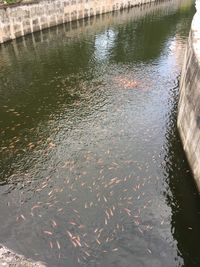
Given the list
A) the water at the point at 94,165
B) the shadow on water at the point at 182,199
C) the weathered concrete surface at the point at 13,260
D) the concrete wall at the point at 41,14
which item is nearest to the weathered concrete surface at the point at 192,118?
the shadow on water at the point at 182,199

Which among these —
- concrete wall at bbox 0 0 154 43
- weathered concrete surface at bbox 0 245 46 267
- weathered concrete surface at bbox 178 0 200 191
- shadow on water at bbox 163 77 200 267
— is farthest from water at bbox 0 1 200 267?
concrete wall at bbox 0 0 154 43

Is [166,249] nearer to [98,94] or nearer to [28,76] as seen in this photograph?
[98,94]

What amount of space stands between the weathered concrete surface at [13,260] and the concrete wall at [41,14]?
3096 centimetres

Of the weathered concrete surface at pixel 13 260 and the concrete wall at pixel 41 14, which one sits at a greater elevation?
the concrete wall at pixel 41 14

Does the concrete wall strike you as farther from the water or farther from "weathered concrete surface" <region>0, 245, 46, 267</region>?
"weathered concrete surface" <region>0, 245, 46, 267</region>

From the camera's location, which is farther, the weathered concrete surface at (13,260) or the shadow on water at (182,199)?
the shadow on water at (182,199)

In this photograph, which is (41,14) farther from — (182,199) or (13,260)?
(13,260)

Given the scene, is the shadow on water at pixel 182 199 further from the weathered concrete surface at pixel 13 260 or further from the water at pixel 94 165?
the weathered concrete surface at pixel 13 260

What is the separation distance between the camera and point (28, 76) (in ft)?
93.8

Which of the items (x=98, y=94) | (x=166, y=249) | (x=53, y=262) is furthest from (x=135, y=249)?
(x=98, y=94)

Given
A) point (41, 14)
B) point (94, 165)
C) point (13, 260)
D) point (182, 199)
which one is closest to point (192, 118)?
point (182, 199)

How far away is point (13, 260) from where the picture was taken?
1119cm

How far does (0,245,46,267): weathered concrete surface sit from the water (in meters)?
0.53

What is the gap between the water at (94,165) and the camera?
1259cm
